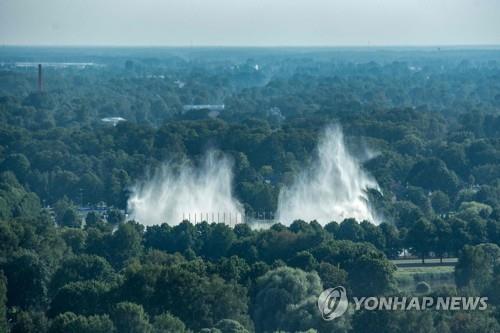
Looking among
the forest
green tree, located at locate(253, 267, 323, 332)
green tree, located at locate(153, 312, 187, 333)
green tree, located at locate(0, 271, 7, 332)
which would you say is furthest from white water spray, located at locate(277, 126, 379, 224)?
green tree, located at locate(153, 312, 187, 333)

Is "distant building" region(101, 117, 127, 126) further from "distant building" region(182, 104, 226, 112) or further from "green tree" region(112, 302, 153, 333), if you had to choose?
"green tree" region(112, 302, 153, 333)

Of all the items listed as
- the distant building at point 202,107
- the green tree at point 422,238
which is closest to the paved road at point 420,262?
the green tree at point 422,238

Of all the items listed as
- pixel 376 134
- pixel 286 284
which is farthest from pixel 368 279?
pixel 376 134

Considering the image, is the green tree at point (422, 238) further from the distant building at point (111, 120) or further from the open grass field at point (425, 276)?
the distant building at point (111, 120)

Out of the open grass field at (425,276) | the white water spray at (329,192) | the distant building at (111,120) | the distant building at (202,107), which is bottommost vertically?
the distant building at (202,107)

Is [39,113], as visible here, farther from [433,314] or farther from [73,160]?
[433,314]

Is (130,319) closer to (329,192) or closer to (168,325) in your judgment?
(168,325)

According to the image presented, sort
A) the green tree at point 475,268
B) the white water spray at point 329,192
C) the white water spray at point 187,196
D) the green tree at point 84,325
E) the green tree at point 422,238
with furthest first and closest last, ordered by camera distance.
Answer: the white water spray at point 187,196, the white water spray at point 329,192, the green tree at point 422,238, the green tree at point 475,268, the green tree at point 84,325
